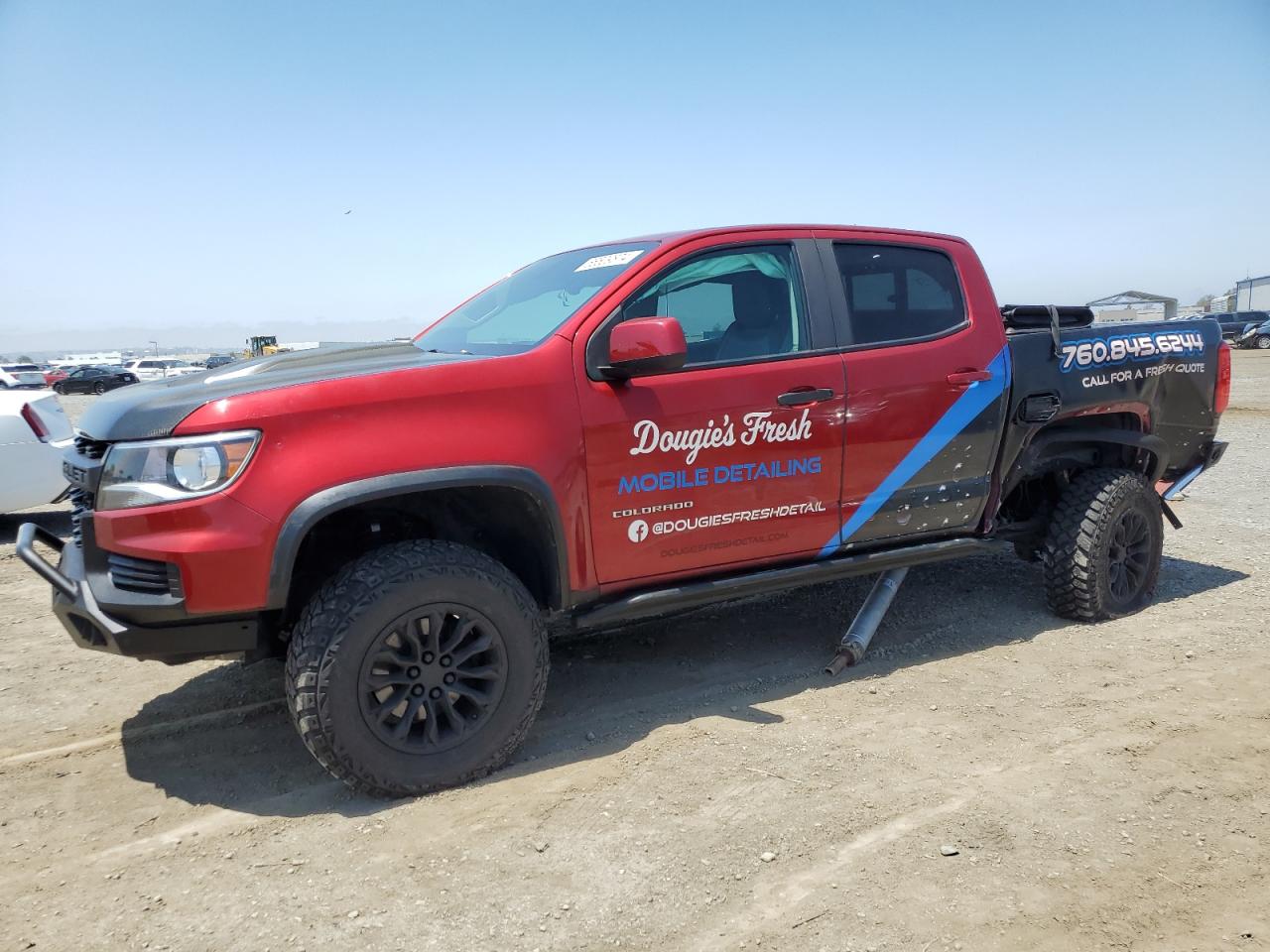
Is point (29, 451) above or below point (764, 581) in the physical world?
above

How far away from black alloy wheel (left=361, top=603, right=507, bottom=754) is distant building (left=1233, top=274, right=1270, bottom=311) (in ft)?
264

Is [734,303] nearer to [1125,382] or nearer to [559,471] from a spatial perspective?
[559,471]

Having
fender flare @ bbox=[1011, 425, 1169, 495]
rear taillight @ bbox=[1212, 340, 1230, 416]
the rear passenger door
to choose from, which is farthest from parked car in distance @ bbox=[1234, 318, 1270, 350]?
the rear passenger door

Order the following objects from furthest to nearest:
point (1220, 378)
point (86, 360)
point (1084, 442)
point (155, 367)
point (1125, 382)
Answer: point (86, 360), point (155, 367), point (1220, 378), point (1084, 442), point (1125, 382)

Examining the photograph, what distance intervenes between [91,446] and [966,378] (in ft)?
11.7

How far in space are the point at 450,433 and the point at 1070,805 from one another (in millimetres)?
2397

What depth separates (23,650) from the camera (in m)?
4.68

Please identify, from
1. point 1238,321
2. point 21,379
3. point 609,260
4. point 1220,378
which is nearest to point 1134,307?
point 1220,378

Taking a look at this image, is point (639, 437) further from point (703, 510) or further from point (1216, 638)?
point (1216, 638)

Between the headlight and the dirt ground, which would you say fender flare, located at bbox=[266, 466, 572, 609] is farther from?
the dirt ground

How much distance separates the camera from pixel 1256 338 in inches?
1462

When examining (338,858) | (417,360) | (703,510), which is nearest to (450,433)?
(417,360)

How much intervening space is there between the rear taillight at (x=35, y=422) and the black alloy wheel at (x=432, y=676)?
5575mm

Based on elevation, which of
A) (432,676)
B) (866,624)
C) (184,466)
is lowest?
(866,624)
